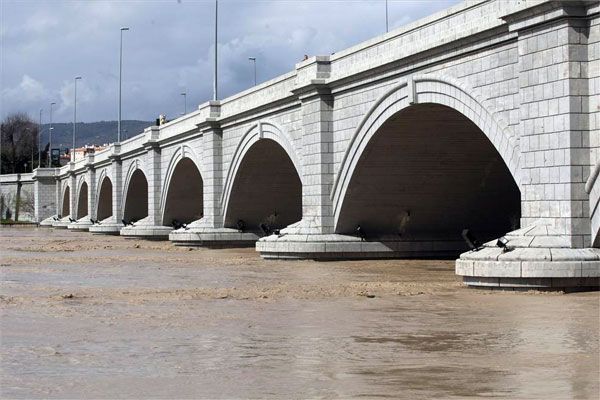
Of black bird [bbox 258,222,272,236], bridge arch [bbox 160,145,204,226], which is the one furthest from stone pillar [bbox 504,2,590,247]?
bridge arch [bbox 160,145,204,226]

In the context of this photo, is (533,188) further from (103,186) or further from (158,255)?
(103,186)

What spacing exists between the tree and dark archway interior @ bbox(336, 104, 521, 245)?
118976mm

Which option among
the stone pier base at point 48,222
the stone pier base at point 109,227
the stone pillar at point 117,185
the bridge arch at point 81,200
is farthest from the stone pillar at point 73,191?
the stone pillar at point 117,185

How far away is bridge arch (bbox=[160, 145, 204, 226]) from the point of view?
56.9 metres

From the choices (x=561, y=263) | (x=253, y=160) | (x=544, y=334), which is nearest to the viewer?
(x=544, y=334)

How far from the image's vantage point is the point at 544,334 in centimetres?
1420

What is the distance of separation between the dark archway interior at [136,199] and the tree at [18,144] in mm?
76235

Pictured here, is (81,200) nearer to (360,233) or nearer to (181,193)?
(181,193)

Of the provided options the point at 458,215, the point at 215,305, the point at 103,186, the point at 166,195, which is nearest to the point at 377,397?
the point at 215,305

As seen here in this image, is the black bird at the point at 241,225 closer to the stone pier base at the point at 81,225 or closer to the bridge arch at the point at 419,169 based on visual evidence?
the bridge arch at the point at 419,169

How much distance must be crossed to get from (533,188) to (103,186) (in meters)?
69.4

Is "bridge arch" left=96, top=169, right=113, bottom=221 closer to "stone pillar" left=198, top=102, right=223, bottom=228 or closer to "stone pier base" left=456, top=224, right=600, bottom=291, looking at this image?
"stone pillar" left=198, top=102, right=223, bottom=228

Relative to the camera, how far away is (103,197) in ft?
292

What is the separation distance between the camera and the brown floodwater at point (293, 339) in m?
10.3
